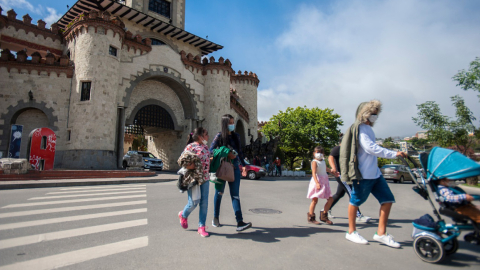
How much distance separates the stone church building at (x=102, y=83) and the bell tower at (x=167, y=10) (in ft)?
0.66

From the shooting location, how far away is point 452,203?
3.23m

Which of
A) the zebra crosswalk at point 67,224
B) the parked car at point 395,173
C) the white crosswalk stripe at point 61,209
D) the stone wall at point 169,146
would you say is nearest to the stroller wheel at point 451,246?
the zebra crosswalk at point 67,224

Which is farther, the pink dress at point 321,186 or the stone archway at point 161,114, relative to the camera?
the stone archway at point 161,114

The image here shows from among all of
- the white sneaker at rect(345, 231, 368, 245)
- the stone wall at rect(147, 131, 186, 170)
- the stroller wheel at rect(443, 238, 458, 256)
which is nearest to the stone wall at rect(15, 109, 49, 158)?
the stone wall at rect(147, 131, 186, 170)

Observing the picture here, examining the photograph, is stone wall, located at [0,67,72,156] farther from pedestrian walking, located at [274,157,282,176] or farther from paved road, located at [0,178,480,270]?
pedestrian walking, located at [274,157,282,176]

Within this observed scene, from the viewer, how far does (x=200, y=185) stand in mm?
4332

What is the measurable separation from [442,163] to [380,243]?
1.42 m

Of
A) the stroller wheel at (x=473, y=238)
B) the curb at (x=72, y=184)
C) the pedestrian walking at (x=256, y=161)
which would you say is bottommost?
the stroller wheel at (x=473, y=238)

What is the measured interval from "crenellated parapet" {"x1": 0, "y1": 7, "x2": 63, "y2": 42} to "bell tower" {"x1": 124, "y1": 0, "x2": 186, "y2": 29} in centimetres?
737

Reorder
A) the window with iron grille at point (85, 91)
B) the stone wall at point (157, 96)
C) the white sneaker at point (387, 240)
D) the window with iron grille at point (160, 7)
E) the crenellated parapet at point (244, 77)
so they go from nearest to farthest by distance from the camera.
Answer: the white sneaker at point (387, 240) → the window with iron grille at point (85, 91) → the stone wall at point (157, 96) → the window with iron grille at point (160, 7) → the crenellated parapet at point (244, 77)

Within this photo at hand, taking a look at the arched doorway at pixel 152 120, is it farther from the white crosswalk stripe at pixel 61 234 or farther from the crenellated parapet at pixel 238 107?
the white crosswalk stripe at pixel 61 234

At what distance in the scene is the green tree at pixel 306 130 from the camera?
3856 cm

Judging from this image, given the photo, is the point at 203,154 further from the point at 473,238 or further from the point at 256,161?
the point at 256,161

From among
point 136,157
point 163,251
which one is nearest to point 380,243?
point 163,251
